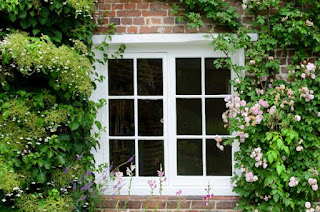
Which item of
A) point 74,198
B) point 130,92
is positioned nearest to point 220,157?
point 130,92

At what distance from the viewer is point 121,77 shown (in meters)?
5.05

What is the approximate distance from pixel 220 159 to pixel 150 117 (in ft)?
2.88

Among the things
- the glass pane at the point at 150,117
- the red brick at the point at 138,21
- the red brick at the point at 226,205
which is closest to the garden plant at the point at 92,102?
the red brick at the point at 226,205

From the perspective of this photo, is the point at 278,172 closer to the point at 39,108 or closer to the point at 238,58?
the point at 238,58

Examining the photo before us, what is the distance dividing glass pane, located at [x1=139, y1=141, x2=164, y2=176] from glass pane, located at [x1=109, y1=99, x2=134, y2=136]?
8.6 inches

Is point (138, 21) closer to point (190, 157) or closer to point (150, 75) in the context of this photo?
point (150, 75)

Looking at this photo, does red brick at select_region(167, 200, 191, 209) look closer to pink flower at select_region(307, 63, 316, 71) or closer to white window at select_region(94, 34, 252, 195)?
white window at select_region(94, 34, 252, 195)

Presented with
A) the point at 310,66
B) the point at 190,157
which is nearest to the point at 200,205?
the point at 190,157

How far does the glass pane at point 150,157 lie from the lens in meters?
5.04

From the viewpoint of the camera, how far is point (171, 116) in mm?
4980

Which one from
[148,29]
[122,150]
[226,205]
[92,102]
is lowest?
[226,205]

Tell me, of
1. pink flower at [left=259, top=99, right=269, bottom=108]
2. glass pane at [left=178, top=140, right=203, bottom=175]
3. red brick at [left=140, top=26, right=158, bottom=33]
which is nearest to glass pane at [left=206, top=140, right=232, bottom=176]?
glass pane at [left=178, top=140, right=203, bottom=175]

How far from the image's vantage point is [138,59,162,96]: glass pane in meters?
5.01

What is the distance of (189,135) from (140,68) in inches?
35.2
